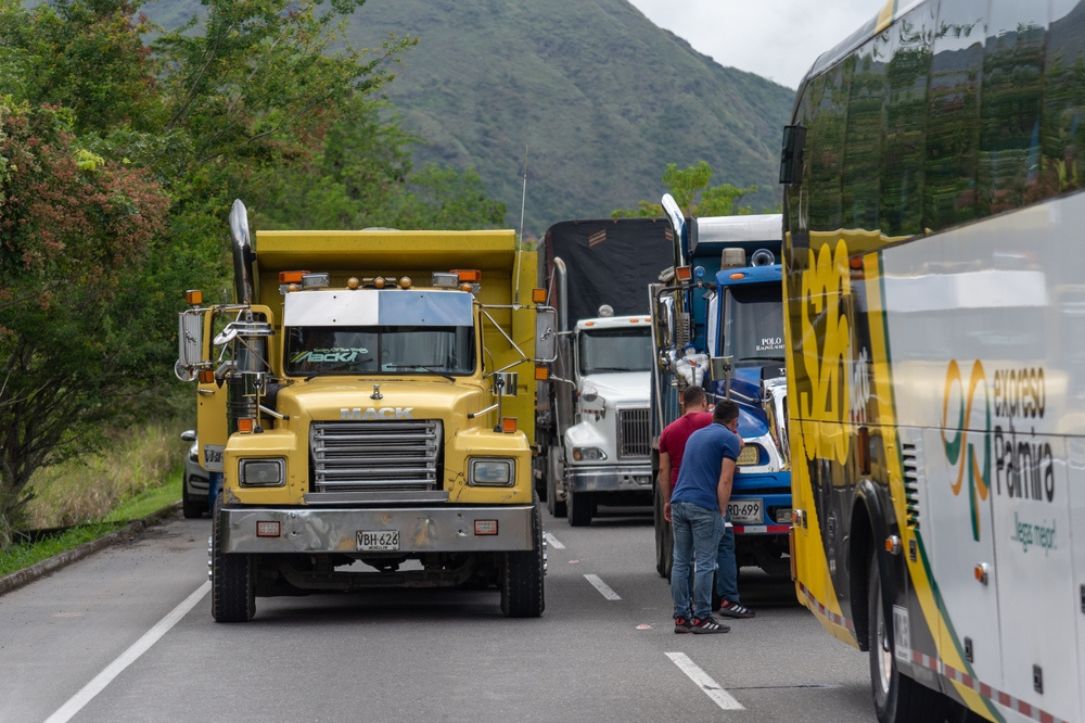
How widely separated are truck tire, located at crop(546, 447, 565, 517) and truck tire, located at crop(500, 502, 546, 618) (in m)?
12.2

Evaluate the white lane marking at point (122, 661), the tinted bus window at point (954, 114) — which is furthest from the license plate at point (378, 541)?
the tinted bus window at point (954, 114)

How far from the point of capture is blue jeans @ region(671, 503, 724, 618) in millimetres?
14164

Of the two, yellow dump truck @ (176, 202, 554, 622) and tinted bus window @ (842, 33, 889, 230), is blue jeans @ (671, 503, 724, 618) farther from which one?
tinted bus window @ (842, 33, 889, 230)

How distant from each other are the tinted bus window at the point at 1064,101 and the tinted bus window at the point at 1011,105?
0.09 metres

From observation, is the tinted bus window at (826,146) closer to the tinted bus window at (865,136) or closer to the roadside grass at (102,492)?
the tinted bus window at (865,136)

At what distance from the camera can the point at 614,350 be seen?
26.6m

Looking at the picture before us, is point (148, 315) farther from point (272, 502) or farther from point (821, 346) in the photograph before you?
point (821, 346)

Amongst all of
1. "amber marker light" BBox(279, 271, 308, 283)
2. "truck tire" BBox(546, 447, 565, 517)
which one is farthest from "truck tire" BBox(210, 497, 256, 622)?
"truck tire" BBox(546, 447, 565, 517)

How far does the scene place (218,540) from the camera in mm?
14984

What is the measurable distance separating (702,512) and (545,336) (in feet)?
9.04

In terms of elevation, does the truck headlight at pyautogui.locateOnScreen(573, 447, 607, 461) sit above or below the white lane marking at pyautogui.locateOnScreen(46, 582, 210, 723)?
above

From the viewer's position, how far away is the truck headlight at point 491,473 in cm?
1506

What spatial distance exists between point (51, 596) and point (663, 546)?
5980mm

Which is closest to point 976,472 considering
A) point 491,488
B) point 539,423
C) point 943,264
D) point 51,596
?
point 943,264
